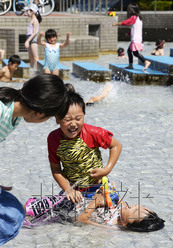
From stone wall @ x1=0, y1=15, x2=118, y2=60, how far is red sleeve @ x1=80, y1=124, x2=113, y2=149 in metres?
12.4

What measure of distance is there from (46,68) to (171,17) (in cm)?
1636

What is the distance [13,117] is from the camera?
304 centimetres

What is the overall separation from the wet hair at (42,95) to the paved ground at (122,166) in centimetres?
132

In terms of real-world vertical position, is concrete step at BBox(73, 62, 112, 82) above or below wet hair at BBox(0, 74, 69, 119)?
below

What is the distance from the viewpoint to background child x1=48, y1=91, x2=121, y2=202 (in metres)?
3.99

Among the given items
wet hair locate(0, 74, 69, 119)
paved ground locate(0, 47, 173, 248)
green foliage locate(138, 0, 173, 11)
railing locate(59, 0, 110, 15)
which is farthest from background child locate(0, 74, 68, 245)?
green foliage locate(138, 0, 173, 11)

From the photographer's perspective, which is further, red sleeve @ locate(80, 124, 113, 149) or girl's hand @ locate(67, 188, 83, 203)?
red sleeve @ locate(80, 124, 113, 149)

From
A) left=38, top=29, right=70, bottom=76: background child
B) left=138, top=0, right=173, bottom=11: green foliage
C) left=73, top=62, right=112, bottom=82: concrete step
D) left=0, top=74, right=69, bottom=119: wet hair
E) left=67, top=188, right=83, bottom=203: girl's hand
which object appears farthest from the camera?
left=138, top=0, right=173, bottom=11: green foliage

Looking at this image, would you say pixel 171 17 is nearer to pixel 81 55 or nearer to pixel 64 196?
pixel 81 55

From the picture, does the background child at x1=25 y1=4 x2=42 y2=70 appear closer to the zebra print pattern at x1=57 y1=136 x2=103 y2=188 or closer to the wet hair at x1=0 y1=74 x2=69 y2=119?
the zebra print pattern at x1=57 y1=136 x2=103 y2=188

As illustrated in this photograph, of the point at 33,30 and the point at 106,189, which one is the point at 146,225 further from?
the point at 33,30

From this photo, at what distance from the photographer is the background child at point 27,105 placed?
2.95 m

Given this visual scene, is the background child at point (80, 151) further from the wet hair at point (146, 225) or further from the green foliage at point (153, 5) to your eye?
the green foliage at point (153, 5)

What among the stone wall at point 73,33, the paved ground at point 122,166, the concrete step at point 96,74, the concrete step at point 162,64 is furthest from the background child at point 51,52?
the stone wall at point 73,33
